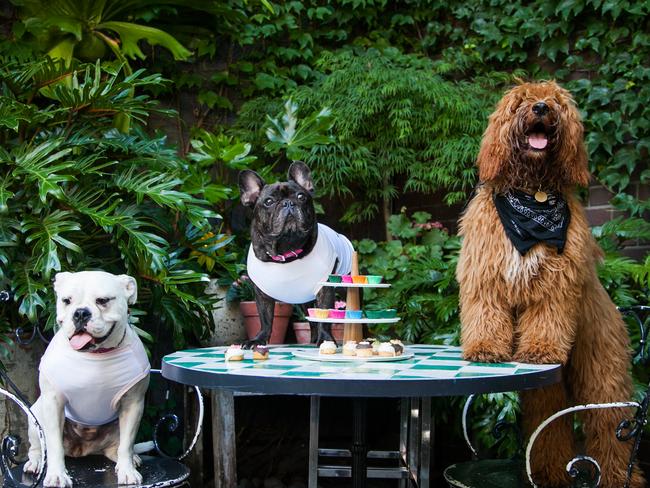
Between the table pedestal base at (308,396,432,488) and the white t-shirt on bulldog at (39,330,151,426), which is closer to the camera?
the white t-shirt on bulldog at (39,330,151,426)

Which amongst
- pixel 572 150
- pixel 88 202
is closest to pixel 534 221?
pixel 572 150

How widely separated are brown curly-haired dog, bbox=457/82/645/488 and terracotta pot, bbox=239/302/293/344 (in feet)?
4.51

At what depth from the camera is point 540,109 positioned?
8.36ft

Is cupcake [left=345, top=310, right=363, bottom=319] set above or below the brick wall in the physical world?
below

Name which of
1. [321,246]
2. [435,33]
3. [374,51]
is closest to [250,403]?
[321,246]

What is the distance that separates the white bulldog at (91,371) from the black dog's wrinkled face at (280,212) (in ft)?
2.03

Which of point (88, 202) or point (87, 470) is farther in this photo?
point (88, 202)

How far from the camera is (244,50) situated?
6188 mm

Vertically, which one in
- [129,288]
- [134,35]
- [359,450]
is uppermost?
[134,35]

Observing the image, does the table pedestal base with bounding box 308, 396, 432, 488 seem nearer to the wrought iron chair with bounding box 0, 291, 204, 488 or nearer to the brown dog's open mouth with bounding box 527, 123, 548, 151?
the wrought iron chair with bounding box 0, 291, 204, 488

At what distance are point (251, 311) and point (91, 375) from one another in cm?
155

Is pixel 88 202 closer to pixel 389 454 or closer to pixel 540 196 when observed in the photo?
pixel 389 454

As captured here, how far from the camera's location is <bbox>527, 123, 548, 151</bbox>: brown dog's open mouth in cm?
257

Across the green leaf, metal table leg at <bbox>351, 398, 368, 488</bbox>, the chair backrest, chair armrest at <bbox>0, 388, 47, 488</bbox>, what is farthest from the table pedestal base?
the green leaf
